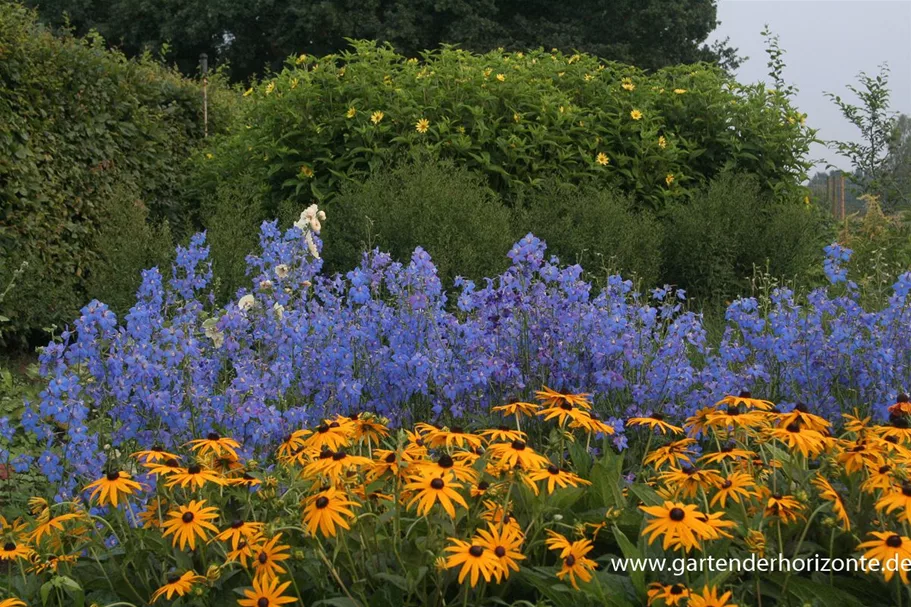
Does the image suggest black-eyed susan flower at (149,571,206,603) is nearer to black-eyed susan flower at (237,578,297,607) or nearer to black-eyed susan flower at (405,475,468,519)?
black-eyed susan flower at (237,578,297,607)

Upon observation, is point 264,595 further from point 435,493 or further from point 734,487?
point 734,487

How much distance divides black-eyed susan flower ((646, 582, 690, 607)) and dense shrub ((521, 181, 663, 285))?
4.53 metres

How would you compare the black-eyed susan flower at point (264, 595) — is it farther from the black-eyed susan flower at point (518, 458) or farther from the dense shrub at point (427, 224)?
the dense shrub at point (427, 224)

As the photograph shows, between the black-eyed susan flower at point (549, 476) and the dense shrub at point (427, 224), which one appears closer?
the black-eyed susan flower at point (549, 476)

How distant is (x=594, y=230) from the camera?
6.73m

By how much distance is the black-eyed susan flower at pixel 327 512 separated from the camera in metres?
1.88

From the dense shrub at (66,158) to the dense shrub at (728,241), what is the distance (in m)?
4.04

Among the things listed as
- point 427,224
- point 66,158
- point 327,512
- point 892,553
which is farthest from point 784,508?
point 66,158

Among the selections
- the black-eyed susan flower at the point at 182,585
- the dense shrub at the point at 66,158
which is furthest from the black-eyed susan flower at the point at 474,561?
the dense shrub at the point at 66,158

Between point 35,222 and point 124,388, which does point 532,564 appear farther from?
point 35,222

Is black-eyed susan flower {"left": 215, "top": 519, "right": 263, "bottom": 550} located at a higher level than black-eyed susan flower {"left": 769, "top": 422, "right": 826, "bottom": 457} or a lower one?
lower

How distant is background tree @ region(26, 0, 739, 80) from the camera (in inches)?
857

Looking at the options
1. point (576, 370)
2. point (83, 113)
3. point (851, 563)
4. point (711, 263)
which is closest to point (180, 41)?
point (83, 113)

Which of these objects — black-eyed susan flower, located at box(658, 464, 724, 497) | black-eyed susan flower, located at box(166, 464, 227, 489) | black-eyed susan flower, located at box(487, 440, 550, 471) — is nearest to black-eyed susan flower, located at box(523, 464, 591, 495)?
black-eyed susan flower, located at box(487, 440, 550, 471)
